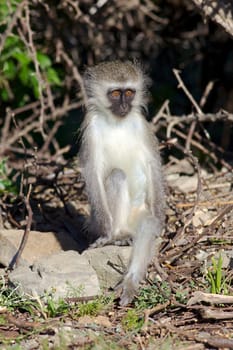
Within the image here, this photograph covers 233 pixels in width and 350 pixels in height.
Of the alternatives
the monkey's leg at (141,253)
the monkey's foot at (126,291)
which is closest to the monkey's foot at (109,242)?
the monkey's leg at (141,253)

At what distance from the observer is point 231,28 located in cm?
734

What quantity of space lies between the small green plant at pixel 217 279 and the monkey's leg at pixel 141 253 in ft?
1.55

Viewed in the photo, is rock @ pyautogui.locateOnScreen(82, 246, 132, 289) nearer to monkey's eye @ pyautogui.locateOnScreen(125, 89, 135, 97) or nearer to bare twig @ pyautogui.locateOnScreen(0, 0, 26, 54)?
monkey's eye @ pyautogui.locateOnScreen(125, 89, 135, 97)

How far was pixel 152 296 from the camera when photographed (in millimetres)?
5410

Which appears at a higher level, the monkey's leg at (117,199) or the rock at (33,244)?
the monkey's leg at (117,199)

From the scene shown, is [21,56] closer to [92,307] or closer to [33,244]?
[33,244]

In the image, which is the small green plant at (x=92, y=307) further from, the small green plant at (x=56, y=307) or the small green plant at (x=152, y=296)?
the small green plant at (x=152, y=296)

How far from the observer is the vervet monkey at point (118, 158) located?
6.42 m

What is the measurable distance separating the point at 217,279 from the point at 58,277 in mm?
1083

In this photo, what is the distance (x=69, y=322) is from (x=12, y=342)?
1.36 ft

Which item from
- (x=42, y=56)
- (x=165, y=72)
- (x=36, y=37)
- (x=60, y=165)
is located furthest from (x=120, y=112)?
(x=165, y=72)

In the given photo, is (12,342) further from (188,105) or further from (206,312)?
(188,105)

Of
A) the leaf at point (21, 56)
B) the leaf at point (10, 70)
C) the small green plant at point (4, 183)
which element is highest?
the leaf at point (21, 56)

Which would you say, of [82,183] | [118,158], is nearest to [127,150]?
[118,158]
